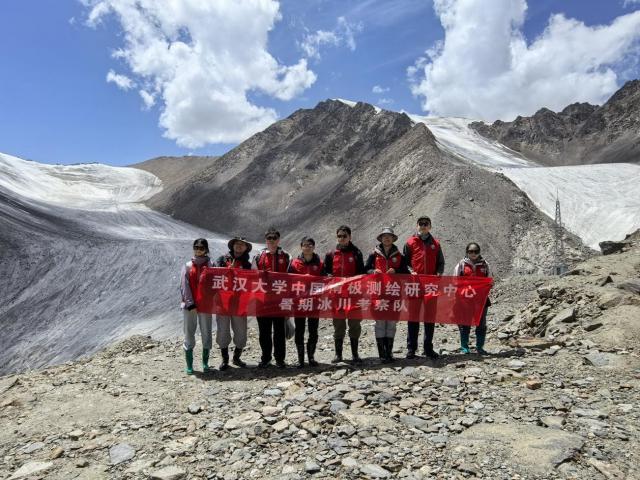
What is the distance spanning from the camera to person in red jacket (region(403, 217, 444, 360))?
7516 millimetres

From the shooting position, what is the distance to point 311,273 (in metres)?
7.73

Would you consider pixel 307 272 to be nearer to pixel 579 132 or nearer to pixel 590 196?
pixel 590 196

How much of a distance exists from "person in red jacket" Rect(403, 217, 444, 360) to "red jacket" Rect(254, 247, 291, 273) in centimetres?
202

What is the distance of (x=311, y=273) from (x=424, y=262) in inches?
72.7

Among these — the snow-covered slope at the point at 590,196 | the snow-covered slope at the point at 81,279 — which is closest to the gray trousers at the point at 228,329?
the snow-covered slope at the point at 81,279

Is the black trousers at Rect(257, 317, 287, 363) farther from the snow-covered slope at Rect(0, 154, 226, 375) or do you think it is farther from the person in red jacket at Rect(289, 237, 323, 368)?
the snow-covered slope at Rect(0, 154, 226, 375)

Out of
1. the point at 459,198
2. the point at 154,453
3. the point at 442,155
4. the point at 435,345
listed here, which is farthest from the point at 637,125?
the point at 154,453

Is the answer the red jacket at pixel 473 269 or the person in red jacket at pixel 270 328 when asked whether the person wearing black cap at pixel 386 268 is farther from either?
the person in red jacket at pixel 270 328

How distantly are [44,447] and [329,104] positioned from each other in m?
68.2

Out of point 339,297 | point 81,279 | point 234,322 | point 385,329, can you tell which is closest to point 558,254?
point 385,329

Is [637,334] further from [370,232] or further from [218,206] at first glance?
[218,206]

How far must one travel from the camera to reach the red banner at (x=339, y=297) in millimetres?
7586

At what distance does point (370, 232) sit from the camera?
32.1m

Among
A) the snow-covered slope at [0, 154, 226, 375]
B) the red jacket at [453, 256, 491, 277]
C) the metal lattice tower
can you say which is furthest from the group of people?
the metal lattice tower
